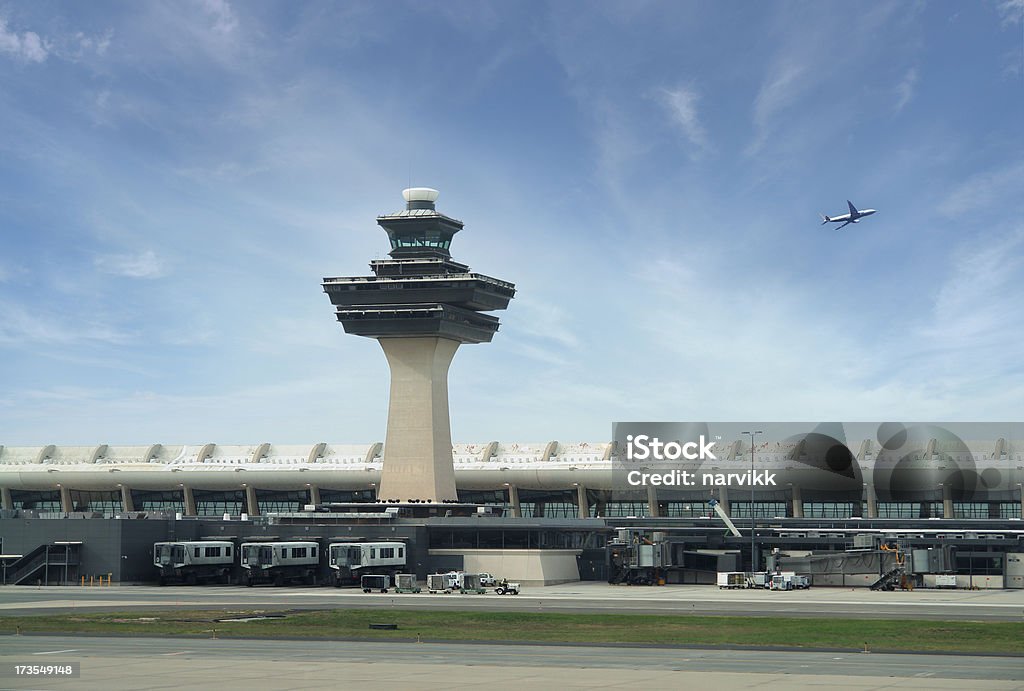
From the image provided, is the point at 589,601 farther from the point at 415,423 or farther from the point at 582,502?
the point at 582,502

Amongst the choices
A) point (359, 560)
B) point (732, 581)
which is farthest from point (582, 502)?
point (359, 560)

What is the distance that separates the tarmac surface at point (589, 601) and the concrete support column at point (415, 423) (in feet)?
129

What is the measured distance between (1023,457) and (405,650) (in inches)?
5536

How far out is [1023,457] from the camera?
172m

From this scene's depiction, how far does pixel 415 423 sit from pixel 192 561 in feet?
134

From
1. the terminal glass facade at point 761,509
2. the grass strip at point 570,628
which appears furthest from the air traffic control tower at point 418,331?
the grass strip at point 570,628

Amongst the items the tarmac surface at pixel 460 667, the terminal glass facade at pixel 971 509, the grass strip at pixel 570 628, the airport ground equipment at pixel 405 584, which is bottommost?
the airport ground equipment at pixel 405 584

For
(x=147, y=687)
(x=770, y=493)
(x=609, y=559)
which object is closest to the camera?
(x=147, y=687)

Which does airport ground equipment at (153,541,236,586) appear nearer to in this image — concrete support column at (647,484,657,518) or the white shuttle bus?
the white shuttle bus

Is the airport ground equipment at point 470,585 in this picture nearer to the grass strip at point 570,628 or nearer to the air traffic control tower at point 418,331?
the grass strip at point 570,628

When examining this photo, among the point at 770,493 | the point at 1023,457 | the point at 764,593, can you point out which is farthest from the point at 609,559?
the point at 1023,457

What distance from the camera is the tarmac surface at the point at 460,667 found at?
1598 inches

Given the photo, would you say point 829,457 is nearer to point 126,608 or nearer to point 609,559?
point 609,559

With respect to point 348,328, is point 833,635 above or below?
below
